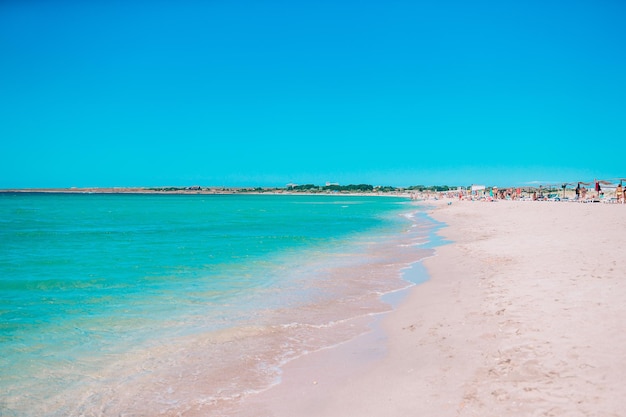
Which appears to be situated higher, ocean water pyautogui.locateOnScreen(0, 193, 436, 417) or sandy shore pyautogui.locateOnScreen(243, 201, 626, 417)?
sandy shore pyautogui.locateOnScreen(243, 201, 626, 417)

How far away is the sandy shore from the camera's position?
13.5 feet

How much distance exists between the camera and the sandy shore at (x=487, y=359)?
4.12 meters

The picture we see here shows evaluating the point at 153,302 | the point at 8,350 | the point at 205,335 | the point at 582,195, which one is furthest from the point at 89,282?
the point at 582,195

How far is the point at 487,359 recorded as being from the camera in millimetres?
5184

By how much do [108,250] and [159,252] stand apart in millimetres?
2508

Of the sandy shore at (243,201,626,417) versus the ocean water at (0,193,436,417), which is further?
the ocean water at (0,193,436,417)

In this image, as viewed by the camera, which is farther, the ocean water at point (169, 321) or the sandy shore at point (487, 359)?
the ocean water at point (169, 321)

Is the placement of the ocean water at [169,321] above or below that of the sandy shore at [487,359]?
below

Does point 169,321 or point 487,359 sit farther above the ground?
point 487,359

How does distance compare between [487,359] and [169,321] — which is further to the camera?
[169,321]

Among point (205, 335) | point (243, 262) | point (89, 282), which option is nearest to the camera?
point (205, 335)

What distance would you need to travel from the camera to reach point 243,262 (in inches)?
599

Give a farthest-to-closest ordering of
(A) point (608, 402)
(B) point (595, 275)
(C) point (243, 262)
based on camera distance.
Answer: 1. (C) point (243, 262)
2. (B) point (595, 275)
3. (A) point (608, 402)

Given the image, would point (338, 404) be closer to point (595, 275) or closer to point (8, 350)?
point (8, 350)
